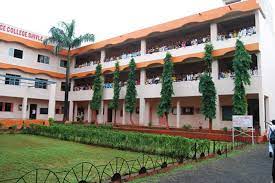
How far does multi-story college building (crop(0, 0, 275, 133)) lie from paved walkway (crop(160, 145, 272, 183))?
28.4 feet

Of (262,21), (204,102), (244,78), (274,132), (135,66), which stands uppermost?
(262,21)

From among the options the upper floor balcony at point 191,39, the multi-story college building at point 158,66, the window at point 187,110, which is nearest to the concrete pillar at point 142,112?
the multi-story college building at point 158,66

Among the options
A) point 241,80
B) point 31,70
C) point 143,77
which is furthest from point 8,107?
point 241,80

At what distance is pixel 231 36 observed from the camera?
19953mm

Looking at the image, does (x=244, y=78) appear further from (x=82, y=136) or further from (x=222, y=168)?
(x=82, y=136)

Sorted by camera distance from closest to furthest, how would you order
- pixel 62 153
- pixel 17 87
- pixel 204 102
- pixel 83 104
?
pixel 62 153 → pixel 204 102 → pixel 17 87 → pixel 83 104

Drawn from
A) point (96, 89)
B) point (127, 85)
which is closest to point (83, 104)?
point (96, 89)

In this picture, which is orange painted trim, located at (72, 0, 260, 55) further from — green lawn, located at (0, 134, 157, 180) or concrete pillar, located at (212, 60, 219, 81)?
green lawn, located at (0, 134, 157, 180)

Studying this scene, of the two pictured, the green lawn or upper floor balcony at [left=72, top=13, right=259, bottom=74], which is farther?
upper floor balcony at [left=72, top=13, right=259, bottom=74]

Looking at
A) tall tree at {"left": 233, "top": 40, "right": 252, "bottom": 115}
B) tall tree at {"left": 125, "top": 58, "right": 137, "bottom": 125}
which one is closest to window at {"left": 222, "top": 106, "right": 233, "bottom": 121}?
tall tree at {"left": 233, "top": 40, "right": 252, "bottom": 115}

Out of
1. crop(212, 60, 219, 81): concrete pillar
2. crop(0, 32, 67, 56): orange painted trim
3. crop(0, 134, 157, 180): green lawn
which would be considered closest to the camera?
crop(0, 134, 157, 180): green lawn

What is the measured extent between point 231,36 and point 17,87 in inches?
887

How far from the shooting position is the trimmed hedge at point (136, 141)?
1111cm

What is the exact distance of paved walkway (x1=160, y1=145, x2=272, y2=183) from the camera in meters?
7.42
